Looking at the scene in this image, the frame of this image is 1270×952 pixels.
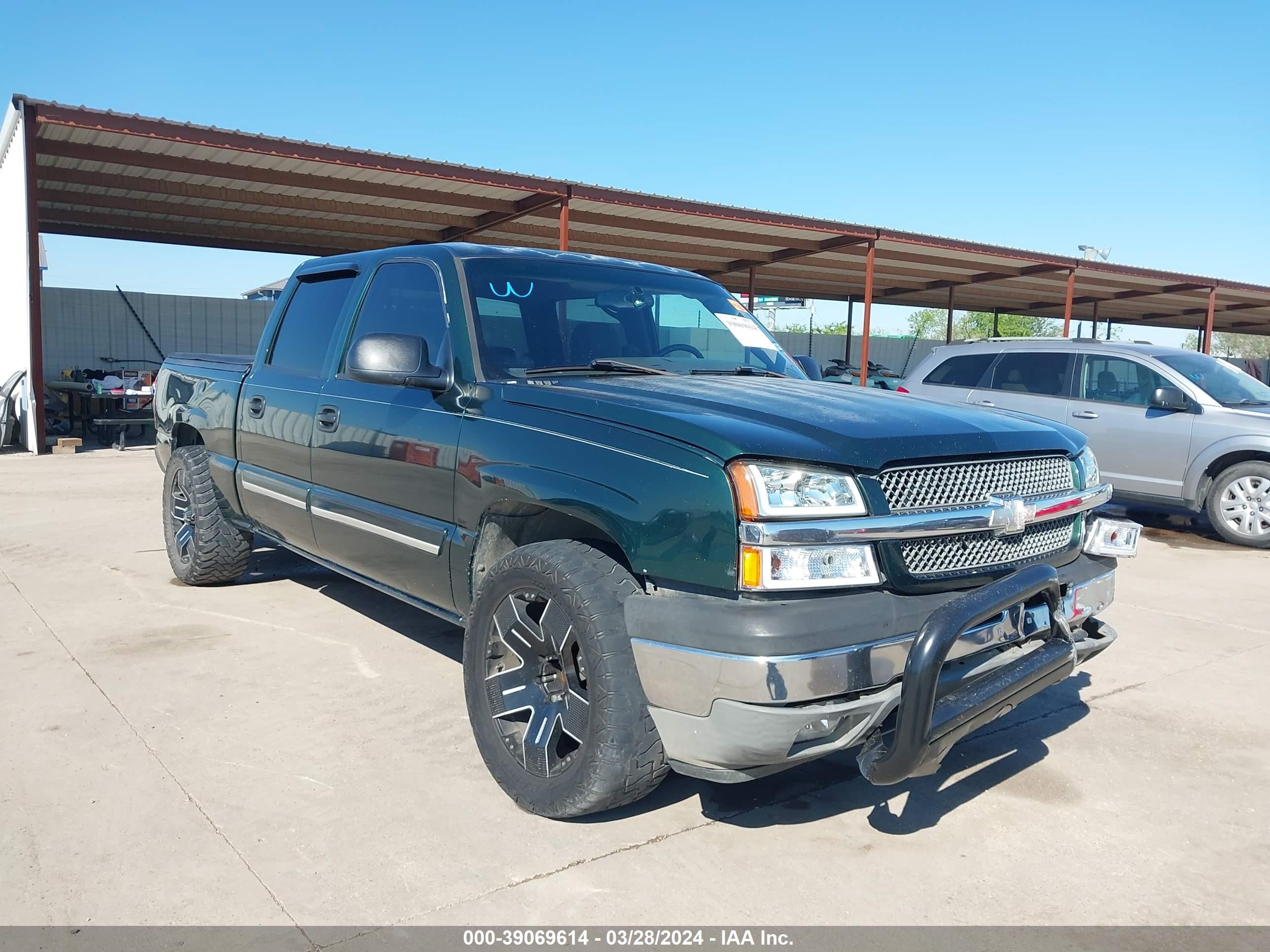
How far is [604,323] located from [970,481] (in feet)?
5.50

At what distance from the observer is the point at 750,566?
252 cm

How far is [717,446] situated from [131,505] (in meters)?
8.10

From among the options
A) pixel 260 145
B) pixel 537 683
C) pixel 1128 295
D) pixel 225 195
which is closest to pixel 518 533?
pixel 537 683

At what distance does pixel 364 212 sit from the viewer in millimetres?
16562

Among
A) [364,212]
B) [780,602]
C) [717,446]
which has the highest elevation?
[364,212]

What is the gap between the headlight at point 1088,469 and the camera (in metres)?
3.49

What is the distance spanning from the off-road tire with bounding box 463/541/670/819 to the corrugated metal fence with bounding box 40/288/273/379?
16709 mm

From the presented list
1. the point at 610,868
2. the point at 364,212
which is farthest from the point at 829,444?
the point at 364,212

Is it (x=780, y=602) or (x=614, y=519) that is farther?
(x=614, y=519)

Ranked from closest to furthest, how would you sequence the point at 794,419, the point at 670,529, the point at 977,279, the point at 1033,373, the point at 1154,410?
the point at 670,529 < the point at 794,419 < the point at 1154,410 < the point at 1033,373 < the point at 977,279
